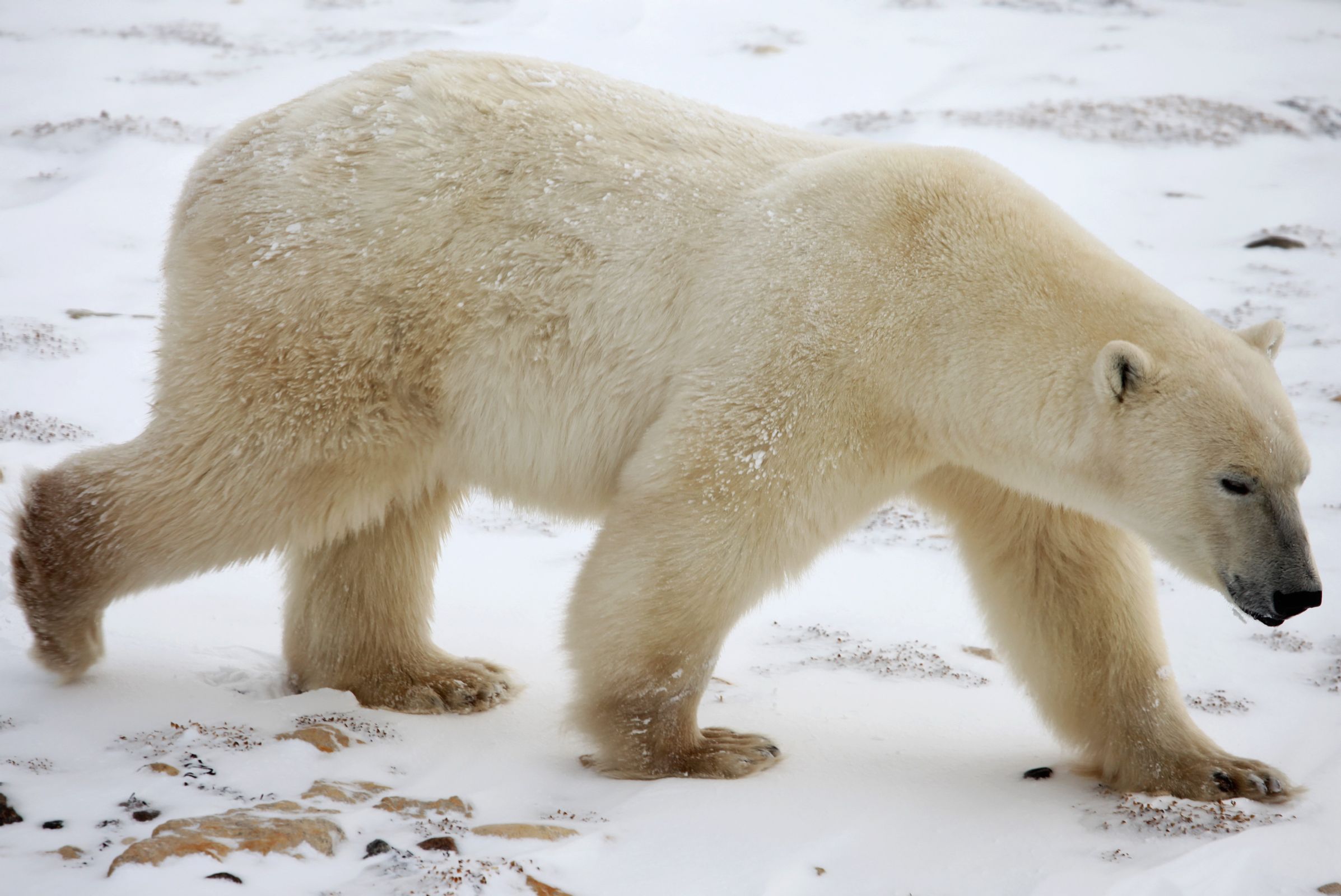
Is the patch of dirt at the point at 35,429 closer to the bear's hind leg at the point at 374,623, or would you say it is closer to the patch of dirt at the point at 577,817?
the bear's hind leg at the point at 374,623

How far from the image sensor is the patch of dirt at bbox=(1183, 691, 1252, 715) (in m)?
4.33

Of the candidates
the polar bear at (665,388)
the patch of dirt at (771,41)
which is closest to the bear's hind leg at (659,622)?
the polar bear at (665,388)

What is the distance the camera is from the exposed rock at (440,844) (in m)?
2.94

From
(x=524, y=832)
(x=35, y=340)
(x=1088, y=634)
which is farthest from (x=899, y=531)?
(x=35, y=340)

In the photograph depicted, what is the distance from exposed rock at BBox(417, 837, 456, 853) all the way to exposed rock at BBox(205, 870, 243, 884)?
0.44 m

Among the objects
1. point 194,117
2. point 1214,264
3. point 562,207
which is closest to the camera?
point 562,207

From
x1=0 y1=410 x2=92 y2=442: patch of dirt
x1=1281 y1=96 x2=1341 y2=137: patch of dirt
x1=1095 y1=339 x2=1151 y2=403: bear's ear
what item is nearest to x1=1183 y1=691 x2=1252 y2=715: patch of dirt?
x1=1095 y1=339 x2=1151 y2=403: bear's ear

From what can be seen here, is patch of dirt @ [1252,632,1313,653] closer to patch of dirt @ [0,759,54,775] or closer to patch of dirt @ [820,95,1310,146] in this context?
patch of dirt @ [0,759,54,775]

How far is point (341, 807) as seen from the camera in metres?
3.17

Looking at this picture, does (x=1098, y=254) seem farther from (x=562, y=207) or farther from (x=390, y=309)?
(x=390, y=309)

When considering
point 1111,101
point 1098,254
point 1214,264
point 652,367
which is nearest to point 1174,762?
point 1098,254

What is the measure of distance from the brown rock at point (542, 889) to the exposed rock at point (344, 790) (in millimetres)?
656

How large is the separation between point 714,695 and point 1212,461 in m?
1.96

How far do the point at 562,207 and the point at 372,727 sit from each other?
173 centimetres
